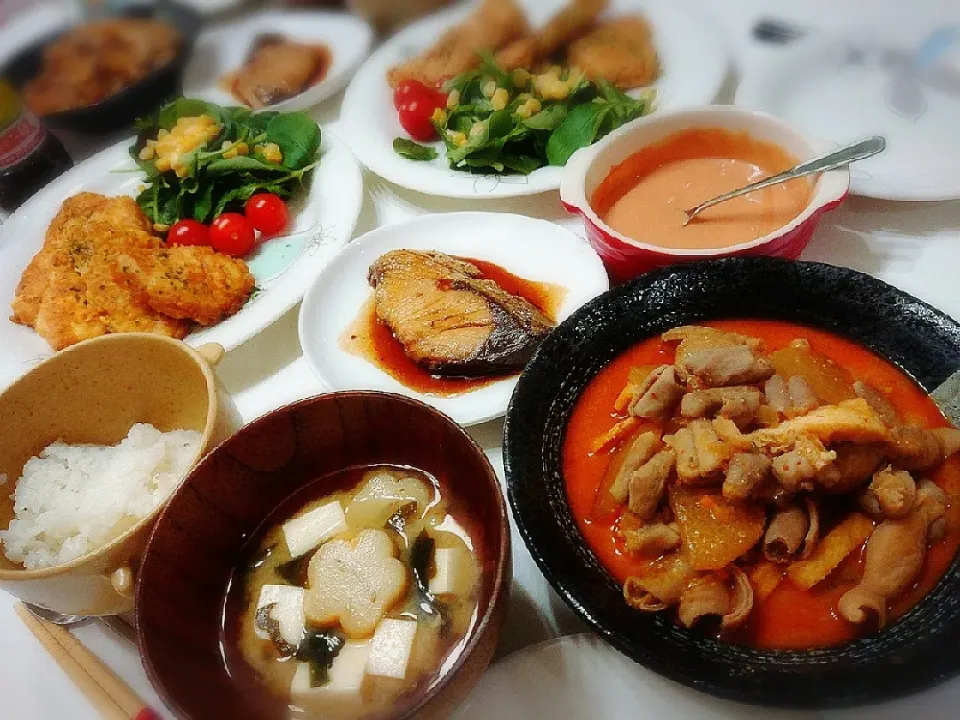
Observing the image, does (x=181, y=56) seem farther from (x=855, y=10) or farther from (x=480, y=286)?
(x=855, y=10)

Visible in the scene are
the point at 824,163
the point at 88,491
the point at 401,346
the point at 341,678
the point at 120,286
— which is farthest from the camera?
the point at 120,286

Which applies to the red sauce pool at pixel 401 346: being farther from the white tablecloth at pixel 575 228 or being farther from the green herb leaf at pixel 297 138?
the green herb leaf at pixel 297 138

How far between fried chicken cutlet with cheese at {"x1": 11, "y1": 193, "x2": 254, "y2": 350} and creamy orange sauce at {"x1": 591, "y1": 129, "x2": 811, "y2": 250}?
0.79 m

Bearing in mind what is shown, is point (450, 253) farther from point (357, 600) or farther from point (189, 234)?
point (357, 600)

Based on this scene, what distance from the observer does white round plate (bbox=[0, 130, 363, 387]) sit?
1383 mm

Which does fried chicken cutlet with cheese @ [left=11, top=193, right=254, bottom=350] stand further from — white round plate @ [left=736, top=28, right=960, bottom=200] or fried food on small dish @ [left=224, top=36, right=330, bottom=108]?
white round plate @ [left=736, top=28, right=960, bottom=200]

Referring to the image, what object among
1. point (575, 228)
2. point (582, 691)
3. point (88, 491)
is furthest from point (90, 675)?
point (575, 228)

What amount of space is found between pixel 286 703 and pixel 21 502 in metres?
0.56

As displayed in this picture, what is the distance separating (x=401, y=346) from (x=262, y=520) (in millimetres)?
460

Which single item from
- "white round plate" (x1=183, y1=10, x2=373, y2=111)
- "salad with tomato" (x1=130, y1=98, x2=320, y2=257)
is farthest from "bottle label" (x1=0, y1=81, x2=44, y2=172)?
"white round plate" (x1=183, y1=10, x2=373, y2=111)

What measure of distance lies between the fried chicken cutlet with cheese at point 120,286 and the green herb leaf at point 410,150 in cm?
46

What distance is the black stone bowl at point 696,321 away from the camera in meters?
0.69

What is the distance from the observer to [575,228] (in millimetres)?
1501

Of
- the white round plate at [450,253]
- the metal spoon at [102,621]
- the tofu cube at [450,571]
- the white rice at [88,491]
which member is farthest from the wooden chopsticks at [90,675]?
the white round plate at [450,253]
